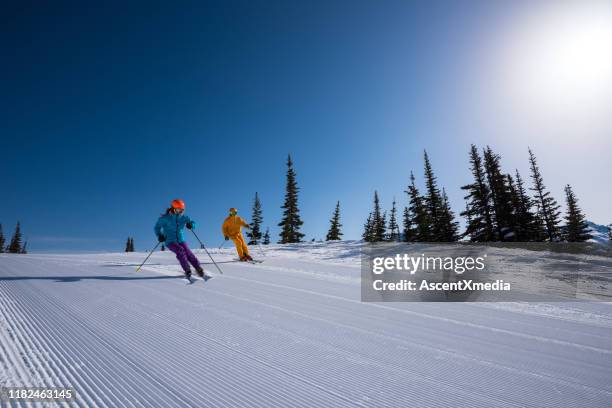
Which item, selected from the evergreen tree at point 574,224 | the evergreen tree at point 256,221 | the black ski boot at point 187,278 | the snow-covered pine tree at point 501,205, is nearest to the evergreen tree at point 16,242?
the evergreen tree at point 256,221

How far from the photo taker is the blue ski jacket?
6.48 meters

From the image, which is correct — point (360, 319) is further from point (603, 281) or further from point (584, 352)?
point (603, 281)

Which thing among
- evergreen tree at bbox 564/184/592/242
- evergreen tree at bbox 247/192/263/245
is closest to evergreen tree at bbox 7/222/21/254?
evergreen tree at bbox 247/192/263/245

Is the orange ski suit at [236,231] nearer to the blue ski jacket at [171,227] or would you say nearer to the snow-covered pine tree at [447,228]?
the blue ski jacket at [171,227]

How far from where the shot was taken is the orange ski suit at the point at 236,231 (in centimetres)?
991

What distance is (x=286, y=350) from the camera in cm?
245

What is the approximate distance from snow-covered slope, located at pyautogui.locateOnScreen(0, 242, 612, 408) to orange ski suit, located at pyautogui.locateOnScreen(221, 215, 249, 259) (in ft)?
17.7

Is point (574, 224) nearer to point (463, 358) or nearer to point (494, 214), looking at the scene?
point (494, 214)

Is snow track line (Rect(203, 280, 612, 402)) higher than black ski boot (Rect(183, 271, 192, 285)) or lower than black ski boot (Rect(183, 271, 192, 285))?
lower

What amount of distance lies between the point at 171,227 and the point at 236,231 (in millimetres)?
3585

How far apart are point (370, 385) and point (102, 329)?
2.53 m

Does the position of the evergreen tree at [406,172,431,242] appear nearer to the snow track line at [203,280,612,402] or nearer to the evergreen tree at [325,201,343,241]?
the evergreen tree at [325,201,343,241]

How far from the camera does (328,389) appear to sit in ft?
6.18

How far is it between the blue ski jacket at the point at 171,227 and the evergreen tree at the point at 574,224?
47181 millimetres
